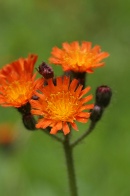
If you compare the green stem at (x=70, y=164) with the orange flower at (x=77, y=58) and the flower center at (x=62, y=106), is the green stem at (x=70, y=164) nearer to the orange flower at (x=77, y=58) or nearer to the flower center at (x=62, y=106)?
the flower center at (x=62, y=106)

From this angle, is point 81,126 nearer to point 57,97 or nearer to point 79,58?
point 79,58

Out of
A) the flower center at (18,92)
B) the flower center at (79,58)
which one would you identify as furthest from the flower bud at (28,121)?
the flower center at (79,58)

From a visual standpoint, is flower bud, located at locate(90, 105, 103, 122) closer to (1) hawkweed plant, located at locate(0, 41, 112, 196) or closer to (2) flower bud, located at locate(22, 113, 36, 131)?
(1) hawkweed plant, located at locate(0, 41, 112, 196)

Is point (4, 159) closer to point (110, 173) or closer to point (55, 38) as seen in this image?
point (110, 173)

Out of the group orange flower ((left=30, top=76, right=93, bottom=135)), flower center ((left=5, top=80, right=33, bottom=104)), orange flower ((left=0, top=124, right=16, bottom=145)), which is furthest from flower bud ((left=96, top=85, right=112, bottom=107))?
orange flower ((left=0, top=124, right=16, bottom=145))

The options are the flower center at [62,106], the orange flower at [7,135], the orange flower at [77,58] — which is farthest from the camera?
the orange flower at [7,135]
